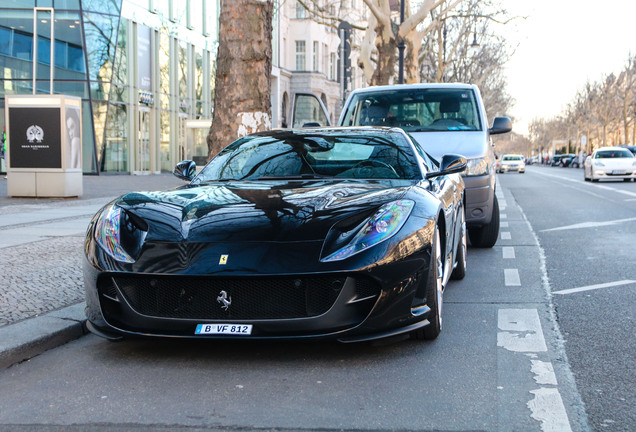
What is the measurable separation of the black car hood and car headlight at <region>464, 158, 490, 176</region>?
11.9 feet

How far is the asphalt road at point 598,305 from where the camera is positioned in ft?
11.6

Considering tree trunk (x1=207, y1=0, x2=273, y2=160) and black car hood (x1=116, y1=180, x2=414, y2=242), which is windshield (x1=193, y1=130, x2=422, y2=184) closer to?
black car hood (x1=116, y1=180, x2=414, y2=242)

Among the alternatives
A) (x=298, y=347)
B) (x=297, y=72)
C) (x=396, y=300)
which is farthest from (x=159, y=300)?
(x=297, y=72)

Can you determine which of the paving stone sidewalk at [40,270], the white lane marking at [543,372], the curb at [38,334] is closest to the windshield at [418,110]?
the paving stone sidewalk at [40,270]

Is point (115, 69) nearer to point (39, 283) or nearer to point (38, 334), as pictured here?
point (39, 283)

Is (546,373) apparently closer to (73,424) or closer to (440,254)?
(440,254)

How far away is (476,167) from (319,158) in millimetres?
3478

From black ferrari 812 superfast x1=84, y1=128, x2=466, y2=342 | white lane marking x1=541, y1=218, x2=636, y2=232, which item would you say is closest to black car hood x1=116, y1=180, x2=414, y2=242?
black ferrari 812 superfast x1=84, y1=128, x2=466, y2=342

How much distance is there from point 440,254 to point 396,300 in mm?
871

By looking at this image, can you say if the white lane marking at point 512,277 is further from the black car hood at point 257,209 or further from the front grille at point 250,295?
the front grille at point 250,295

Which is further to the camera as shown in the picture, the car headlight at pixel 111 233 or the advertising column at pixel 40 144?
the advertising column at pixel 40 144

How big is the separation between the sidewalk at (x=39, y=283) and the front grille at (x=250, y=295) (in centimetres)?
98

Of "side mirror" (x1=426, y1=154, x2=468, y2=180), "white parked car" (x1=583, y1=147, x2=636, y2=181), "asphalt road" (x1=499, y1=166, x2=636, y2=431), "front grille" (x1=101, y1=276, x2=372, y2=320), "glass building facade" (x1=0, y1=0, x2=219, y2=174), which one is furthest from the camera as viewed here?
"white parked car" (x1=583, y1=147, x2=636, y2=181)

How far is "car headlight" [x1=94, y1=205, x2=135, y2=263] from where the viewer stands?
4.10 metres
